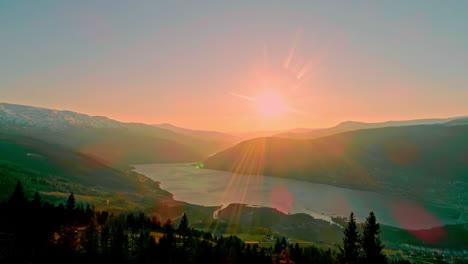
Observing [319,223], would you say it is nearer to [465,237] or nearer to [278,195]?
[465,237]

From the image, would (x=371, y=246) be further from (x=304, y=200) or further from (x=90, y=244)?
(x=304, y=200)

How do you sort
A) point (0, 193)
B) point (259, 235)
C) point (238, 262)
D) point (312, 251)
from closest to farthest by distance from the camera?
1. point (238, 262)
2. point (312, 251)
3. point (259, 235)
4. point (0, 193)

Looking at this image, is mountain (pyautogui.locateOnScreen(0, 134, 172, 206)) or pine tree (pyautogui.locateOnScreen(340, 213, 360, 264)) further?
mountain (pyautogui.locateOnScreen(0, 134, 172, 206))

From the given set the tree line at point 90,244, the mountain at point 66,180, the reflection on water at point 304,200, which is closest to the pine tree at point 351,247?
the tree line at point 90,244

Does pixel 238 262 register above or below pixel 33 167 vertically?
below

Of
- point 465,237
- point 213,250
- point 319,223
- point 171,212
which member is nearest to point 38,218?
point 213,250

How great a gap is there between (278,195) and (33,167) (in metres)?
149

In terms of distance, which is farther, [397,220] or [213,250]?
[397,220]

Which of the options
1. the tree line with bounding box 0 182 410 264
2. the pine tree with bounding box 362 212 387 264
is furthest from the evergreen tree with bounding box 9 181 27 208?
the pine tree with bounding box 362 212 387 264

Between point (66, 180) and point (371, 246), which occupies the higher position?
point (371, 246)

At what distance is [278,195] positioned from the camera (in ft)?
593

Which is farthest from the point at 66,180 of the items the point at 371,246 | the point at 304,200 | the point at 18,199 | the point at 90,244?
the point at 371,246

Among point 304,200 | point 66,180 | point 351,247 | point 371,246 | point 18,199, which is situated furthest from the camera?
point 304,200

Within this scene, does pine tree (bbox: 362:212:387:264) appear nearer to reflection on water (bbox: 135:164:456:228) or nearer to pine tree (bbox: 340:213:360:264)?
pine tree (bbox: 340:213:360:264)
